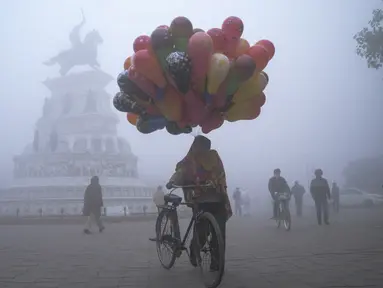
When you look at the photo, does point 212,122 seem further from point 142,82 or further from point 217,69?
point 142,82

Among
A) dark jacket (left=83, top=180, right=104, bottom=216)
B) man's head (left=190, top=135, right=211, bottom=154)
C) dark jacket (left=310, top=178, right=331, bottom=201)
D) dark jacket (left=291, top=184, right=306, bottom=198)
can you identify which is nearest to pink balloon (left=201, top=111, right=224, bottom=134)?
man's head (left=190, top=135, right=211, bottom=154)

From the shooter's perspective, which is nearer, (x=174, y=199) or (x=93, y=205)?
(x=174, y=199)

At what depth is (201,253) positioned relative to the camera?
14.2ft

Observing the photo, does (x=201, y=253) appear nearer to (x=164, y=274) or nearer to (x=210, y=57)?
(x=164, y=274)

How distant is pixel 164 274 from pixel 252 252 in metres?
2.13

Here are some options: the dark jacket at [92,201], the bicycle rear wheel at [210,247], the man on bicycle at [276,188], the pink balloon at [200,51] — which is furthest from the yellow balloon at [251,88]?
the dark jacket at [92,201]

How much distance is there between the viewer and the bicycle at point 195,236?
3.89 meters

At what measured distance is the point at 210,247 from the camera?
4.17 meters

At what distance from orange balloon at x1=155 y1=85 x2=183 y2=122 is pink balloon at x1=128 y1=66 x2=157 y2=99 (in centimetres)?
15

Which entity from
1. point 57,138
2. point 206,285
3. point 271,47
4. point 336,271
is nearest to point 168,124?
point 271,47

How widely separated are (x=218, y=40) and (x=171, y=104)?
3.32ft

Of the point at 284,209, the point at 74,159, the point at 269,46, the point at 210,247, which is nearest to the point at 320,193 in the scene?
the point at 284,209

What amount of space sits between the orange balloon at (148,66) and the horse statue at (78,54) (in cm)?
4441

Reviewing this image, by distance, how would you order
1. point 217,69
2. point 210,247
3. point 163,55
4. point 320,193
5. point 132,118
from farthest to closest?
point 320,193 → point 132,118 → point 163,55 → point 217,69 → point 210,247
